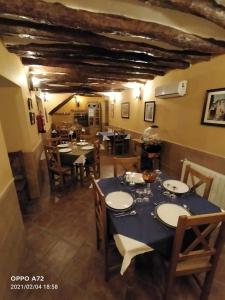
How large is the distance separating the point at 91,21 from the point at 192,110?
2.11m

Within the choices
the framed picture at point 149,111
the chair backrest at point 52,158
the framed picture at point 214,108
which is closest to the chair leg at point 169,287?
the framed picture at point 214,108

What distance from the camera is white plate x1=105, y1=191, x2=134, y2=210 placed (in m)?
1.28

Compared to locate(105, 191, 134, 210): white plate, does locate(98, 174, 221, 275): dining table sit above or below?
below

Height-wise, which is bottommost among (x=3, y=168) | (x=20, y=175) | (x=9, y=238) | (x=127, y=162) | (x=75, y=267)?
(x=75, y=267)

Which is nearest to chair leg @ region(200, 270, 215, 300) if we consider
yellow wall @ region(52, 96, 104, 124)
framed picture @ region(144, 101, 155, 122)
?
framed picture @ region(144, 101, 155, 122)

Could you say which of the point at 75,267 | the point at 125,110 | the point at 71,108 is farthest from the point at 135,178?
the point at 71,108

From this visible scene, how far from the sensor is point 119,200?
1.36m

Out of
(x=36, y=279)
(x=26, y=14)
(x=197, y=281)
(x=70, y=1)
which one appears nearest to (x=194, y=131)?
(x=197, y=281)

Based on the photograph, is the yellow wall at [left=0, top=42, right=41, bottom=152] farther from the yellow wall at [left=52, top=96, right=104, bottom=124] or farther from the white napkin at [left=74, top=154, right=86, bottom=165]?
the yellow wall at [left=52, top=96, right=104, bottom=124]

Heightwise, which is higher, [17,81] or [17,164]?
[17,81]

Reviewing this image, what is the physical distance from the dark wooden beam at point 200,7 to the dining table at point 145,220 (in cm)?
160

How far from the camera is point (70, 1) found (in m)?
1.28

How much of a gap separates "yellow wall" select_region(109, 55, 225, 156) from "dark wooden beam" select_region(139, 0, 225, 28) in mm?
995

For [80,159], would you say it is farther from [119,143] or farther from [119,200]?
[119,143]
